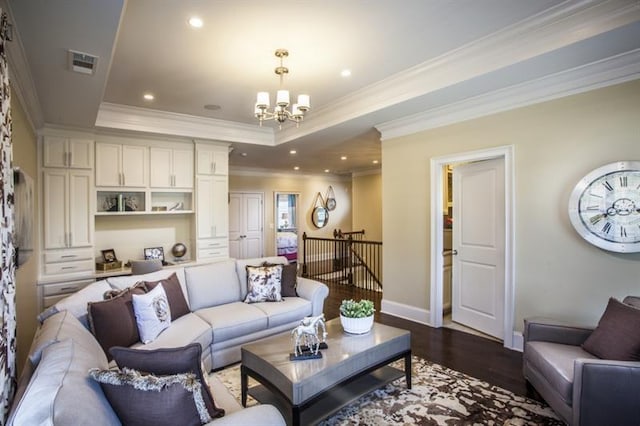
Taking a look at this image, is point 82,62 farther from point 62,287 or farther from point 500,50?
point 500,50

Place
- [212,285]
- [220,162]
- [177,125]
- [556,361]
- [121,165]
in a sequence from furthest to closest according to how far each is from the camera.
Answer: [220,162]
[177,125]
[121,165]
[212,285]
[556,361]

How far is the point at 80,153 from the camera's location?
4.36m

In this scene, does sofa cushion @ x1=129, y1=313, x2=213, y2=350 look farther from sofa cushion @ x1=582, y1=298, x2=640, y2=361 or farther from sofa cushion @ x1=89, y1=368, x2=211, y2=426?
sofa cushion @ x1=582, y1=298, x2=640, y2=361

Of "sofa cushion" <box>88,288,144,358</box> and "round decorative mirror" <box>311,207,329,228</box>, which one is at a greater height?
"round decorative mirror" <box>311,207,329,228</box>

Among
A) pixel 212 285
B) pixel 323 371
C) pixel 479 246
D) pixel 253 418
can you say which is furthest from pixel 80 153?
pixel 479 246

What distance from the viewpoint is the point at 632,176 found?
269cm

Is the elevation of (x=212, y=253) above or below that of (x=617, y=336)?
above

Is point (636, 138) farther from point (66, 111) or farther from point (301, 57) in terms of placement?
point (66, 111)

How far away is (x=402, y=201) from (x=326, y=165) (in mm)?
4148

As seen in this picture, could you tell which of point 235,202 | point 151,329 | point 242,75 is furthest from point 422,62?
point 235,202

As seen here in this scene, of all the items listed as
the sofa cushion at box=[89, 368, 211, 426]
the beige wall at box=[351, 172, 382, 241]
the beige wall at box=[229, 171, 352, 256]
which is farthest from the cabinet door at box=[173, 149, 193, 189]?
the beige wall at box=[351, 172, 382, 241]

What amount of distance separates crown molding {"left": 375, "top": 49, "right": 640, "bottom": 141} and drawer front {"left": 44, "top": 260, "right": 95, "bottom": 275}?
455 cm

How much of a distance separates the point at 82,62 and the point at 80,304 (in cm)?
182

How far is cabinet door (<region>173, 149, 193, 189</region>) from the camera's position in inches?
202
